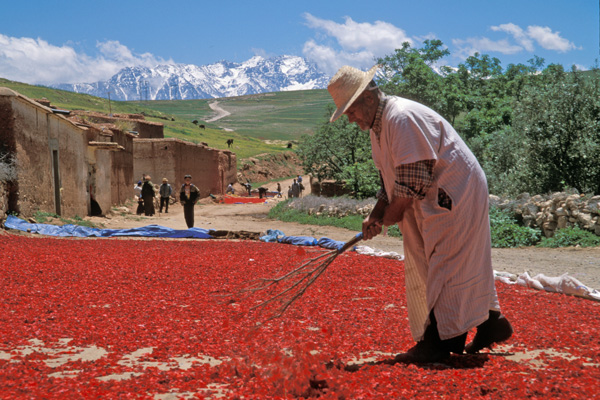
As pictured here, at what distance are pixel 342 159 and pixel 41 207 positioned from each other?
14.9 meters

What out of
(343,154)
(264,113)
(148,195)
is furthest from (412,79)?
(264,113)

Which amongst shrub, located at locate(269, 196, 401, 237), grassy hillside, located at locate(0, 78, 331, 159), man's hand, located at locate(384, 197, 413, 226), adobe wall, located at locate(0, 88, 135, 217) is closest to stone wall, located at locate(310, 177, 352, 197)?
shrub, located at locate(269, 196, 401, 237)

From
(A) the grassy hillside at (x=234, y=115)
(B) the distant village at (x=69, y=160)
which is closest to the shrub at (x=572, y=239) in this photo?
(B) the distant village at (x=69, y=160)

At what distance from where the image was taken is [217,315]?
5188 millimetres

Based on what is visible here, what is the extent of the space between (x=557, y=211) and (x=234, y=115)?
145 meters

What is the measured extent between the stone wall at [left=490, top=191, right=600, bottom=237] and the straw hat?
9254 mm

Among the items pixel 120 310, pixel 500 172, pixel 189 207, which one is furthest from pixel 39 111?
pixel 500 172

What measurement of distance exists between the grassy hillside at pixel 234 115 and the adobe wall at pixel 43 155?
128 feet

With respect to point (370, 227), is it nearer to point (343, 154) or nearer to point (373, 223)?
point (373, 223)

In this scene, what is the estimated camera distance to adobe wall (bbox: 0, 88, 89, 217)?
13.1m

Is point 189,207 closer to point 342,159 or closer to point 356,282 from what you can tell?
point 356,282

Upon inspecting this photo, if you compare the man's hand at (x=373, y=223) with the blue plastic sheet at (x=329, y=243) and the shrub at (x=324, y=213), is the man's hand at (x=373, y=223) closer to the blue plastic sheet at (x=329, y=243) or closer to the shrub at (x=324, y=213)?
the blue plastic sheet at (x=329, y=243)

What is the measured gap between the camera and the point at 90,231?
13.3m

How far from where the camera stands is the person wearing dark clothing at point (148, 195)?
2019 centimetres
